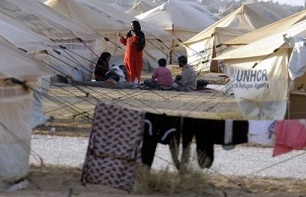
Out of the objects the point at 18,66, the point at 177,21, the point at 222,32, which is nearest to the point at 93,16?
the point at 222,32

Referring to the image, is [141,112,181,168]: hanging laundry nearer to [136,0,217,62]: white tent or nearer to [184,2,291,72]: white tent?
[184,2,291,72]: white tent

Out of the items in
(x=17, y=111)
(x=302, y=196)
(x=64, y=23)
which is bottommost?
(x=302, y=196)

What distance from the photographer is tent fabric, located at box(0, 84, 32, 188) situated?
984 centimetres

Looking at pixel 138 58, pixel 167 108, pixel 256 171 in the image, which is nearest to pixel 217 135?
pixel 256 171

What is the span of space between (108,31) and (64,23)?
7.18m

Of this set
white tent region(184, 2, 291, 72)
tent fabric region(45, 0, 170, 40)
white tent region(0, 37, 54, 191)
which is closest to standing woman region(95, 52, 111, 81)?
tent fabric region(45, 0, 170, 40)

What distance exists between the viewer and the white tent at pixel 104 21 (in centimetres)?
2802

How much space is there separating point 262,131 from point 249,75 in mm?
5656

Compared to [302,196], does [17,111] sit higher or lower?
higher

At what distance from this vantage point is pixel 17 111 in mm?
10031

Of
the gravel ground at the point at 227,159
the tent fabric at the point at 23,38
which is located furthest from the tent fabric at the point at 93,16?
the gravel ground at the point at 227,159

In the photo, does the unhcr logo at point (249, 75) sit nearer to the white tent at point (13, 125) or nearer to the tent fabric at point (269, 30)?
the tent fabric at point (269, 30)

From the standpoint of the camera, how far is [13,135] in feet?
32.6

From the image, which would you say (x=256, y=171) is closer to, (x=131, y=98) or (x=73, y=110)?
(x=73, y=110)
